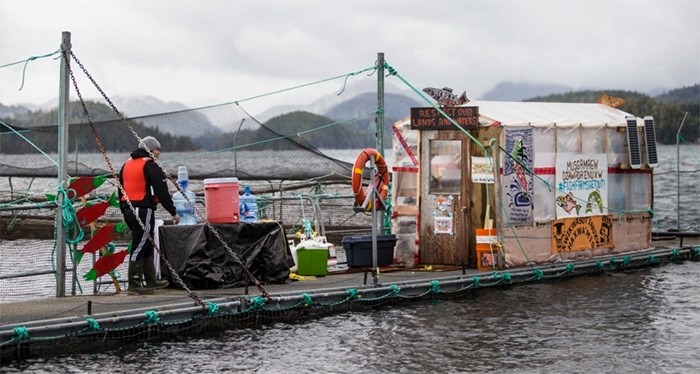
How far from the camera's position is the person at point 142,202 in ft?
52.7

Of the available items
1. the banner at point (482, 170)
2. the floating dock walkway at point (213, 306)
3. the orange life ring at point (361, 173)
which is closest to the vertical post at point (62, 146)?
the floating dock walkway at point (213, 306)

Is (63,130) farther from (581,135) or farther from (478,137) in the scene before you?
(581,135)

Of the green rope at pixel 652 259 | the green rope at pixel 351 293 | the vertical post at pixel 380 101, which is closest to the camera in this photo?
the green rope at pixel 351 293

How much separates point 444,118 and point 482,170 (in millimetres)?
1052

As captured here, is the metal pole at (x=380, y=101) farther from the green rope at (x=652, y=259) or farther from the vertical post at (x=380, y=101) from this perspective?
the green rope at (x=652, y=259)

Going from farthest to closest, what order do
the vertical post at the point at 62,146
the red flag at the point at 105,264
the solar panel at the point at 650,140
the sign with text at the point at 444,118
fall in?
the solar panel at the point at 650,140, the sign with text at the point at 444,118, the red flag at the point at 105,264, the vertical post at the point at 62,146

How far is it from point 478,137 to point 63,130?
276 inches

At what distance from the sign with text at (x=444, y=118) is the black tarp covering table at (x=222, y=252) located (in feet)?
12.1

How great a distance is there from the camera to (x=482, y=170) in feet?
64.0

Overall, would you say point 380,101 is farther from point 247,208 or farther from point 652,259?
point 652,259

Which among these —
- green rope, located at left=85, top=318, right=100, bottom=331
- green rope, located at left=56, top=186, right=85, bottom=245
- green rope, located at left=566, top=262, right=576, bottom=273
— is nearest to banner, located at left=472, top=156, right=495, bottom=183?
green rope, located at left=566, top=262, right=576, bottom=273

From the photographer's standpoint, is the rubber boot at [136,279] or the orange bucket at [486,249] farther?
the orange bucket at [486,249]

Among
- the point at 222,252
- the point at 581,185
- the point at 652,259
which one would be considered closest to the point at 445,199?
the point at 581,185

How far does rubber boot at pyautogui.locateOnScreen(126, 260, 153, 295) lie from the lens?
53.2ft
